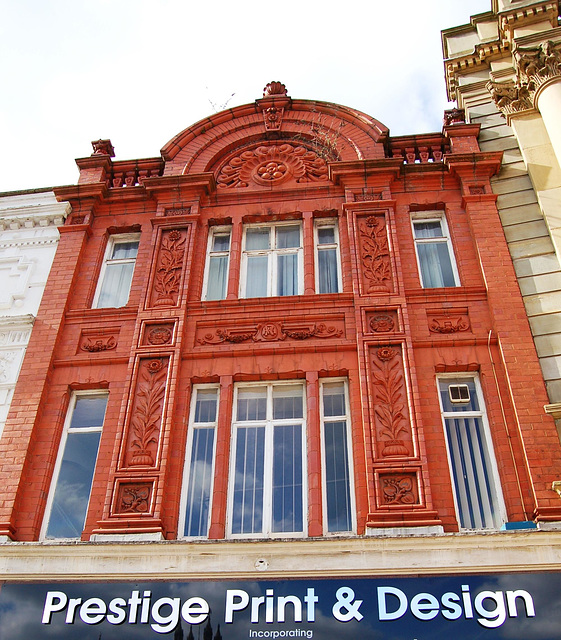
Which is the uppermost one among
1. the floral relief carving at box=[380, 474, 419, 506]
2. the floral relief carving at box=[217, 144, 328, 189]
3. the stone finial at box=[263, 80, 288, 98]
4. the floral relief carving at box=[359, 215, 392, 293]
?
the stone finial at box=[263, 80, 288, 98]

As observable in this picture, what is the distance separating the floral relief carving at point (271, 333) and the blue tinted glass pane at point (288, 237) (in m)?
2.24

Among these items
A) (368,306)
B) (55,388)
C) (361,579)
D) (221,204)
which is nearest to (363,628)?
(361,579)

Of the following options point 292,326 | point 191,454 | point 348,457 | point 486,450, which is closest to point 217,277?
point 292,326

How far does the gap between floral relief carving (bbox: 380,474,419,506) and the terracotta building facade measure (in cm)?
3

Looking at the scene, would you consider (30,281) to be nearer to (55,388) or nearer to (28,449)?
(55,388)

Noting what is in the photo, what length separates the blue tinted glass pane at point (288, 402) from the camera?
37.7ft

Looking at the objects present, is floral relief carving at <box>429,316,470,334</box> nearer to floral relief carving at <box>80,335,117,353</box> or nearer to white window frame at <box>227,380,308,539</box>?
white window frame at <box>227,380,308,539</box>

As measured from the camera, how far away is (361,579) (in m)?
9.07

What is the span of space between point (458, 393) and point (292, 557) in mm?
3981

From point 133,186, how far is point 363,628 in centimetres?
1006

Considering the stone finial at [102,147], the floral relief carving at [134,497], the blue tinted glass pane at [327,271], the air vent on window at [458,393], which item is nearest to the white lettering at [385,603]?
the air vent on window at [458,393]

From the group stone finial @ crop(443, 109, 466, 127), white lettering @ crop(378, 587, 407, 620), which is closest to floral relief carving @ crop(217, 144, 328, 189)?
stone finial @ crop(443, 109, 466, 127)

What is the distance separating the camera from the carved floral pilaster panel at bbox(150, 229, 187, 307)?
12883 millimetres

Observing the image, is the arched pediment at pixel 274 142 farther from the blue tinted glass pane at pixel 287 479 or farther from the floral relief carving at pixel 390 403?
the blue tinted glass pane at pixel 287 479
